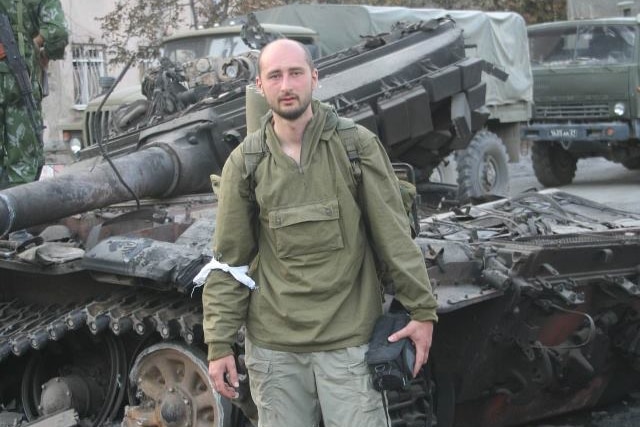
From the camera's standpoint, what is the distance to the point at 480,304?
5098mm

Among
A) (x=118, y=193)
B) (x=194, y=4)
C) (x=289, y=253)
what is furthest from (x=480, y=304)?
(x=194, y=4)

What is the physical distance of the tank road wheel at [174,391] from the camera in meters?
5.28

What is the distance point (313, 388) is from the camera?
3.83m

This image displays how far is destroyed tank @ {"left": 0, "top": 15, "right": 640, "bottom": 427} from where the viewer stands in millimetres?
5113

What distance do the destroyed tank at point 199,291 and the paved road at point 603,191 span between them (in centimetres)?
13

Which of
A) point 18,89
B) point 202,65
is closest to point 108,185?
point 18,89

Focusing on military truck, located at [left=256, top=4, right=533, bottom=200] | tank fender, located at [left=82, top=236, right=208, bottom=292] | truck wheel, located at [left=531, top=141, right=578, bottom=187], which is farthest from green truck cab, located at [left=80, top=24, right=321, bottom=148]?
tank fender, located at [left=82, top=236, right=208, bottom=292]

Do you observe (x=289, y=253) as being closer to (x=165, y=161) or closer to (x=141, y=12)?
(x=165, y=161)

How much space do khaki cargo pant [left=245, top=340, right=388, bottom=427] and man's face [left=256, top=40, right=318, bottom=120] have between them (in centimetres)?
78

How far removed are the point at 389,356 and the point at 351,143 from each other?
69cm

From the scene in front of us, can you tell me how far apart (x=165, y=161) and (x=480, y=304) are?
204 centimetres

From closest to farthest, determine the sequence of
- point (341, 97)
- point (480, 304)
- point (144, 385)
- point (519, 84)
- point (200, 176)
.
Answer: point (480, 304) < point (144, 385) < point (200, 176) < point (341, 97) < point (519, 84)

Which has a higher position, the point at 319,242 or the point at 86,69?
the point at 319,242

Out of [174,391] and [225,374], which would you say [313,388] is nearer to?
[225,374]
